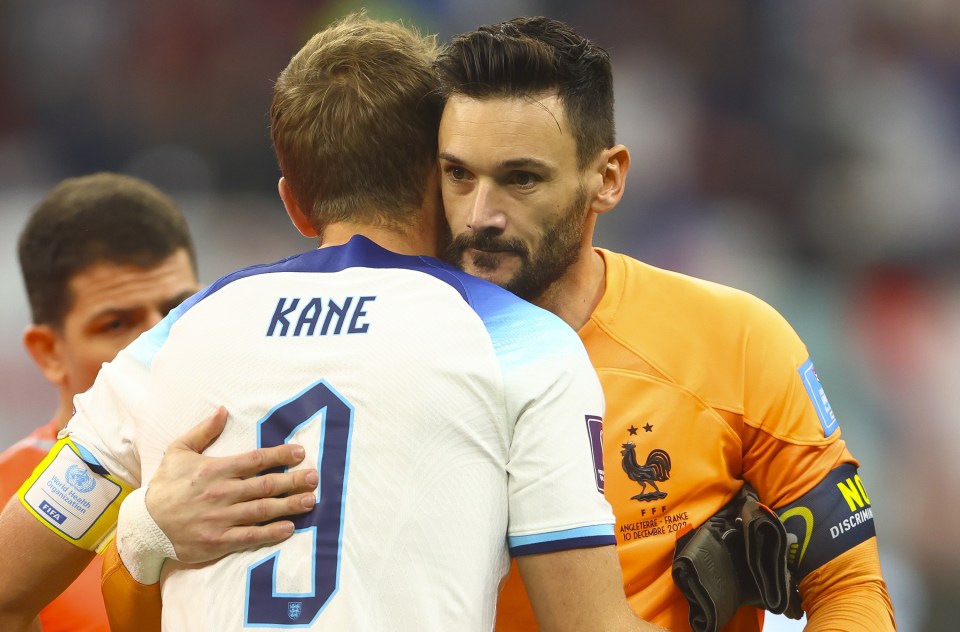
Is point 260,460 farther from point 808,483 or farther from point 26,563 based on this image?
point 808,483

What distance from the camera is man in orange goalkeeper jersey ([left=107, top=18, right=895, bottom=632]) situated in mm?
2604

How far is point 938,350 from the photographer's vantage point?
688cm

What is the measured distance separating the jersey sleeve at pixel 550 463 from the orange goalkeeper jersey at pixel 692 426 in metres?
0.72

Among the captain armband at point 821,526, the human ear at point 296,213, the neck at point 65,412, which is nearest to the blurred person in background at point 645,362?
the captain armband at point 821,526

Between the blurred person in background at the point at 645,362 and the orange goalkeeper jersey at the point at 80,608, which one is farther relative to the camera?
the orange goalkeeper jersey at the point at 80,608

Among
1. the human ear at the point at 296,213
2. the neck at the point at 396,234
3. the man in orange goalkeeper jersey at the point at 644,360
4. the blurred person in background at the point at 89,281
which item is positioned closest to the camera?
the neck at the point at 396,234

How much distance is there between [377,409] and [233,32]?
7066 mm

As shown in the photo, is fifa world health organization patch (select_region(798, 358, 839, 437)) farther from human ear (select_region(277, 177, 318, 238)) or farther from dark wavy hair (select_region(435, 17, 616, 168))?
human ear (select_region(277, 177, 318, 238))

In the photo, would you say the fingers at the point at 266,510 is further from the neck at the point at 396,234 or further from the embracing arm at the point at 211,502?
the neck at the point at 396,234

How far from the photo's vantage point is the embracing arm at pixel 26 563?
6.97 feet

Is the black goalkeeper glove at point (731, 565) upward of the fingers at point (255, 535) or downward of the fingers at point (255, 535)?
downward

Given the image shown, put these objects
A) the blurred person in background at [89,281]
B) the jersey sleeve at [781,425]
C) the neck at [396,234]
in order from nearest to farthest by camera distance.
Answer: the neck at [396,234] < the jersey sleeve at [781,425] < the blurred person in background at [89,281]

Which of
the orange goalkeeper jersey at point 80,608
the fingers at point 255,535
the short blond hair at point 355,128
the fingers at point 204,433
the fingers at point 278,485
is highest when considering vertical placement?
the short blond hair at point 355,128

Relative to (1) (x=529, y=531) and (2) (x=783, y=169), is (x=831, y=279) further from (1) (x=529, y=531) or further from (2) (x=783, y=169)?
(1) (x=529, y=531)
